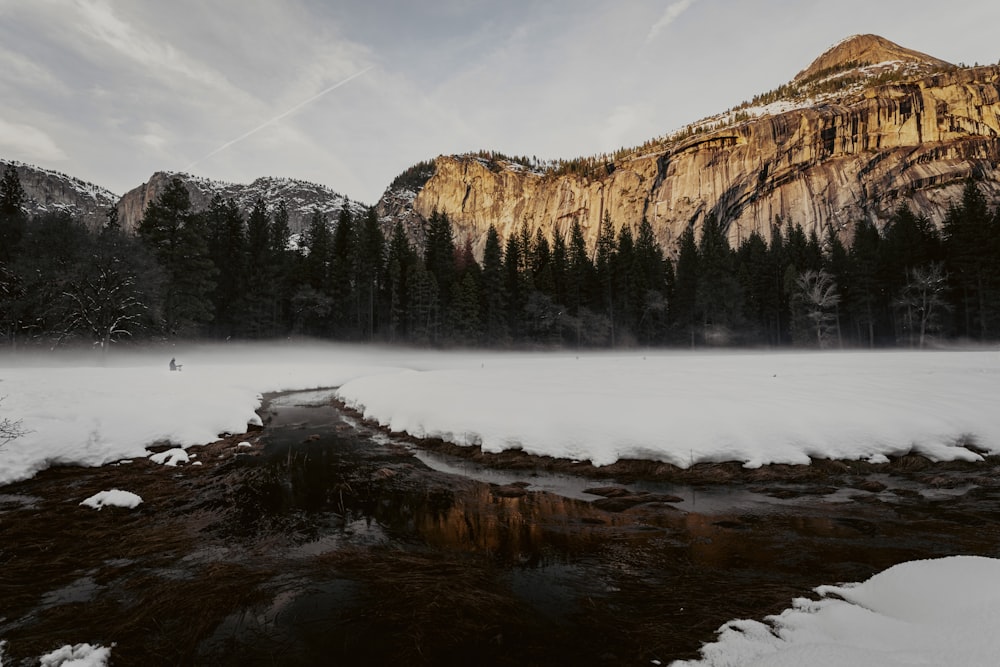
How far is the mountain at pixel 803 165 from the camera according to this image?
82.4 m

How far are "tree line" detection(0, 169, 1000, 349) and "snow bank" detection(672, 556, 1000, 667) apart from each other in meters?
39.1

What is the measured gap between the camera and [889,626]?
3.63 metres

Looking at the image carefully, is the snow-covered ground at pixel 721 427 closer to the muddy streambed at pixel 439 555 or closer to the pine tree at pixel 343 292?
the muddy streambed at pixel 439 555

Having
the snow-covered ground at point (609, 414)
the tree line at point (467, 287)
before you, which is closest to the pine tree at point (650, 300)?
the tree line at point (467, 287)

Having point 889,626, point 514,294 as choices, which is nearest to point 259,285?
point 514,294

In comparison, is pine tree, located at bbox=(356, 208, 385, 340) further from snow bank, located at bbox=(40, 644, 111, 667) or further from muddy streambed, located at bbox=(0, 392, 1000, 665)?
snow bank, located at bbox=(40, 644, 111, 667)

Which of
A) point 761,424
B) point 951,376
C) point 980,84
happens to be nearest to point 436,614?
point 761,424

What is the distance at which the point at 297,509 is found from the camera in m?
8.27

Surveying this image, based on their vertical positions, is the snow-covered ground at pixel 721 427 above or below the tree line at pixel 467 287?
below

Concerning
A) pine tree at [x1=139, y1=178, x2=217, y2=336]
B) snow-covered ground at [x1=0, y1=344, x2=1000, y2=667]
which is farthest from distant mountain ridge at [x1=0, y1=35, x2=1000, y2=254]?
snow-covered ground at [x1=0, y1=344, x2=1000, y2=667]

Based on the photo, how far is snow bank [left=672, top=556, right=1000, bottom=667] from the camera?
3.03 metres

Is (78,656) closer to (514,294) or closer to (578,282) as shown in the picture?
(514,294)

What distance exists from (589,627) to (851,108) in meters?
129

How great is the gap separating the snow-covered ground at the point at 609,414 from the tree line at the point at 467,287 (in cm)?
1892
